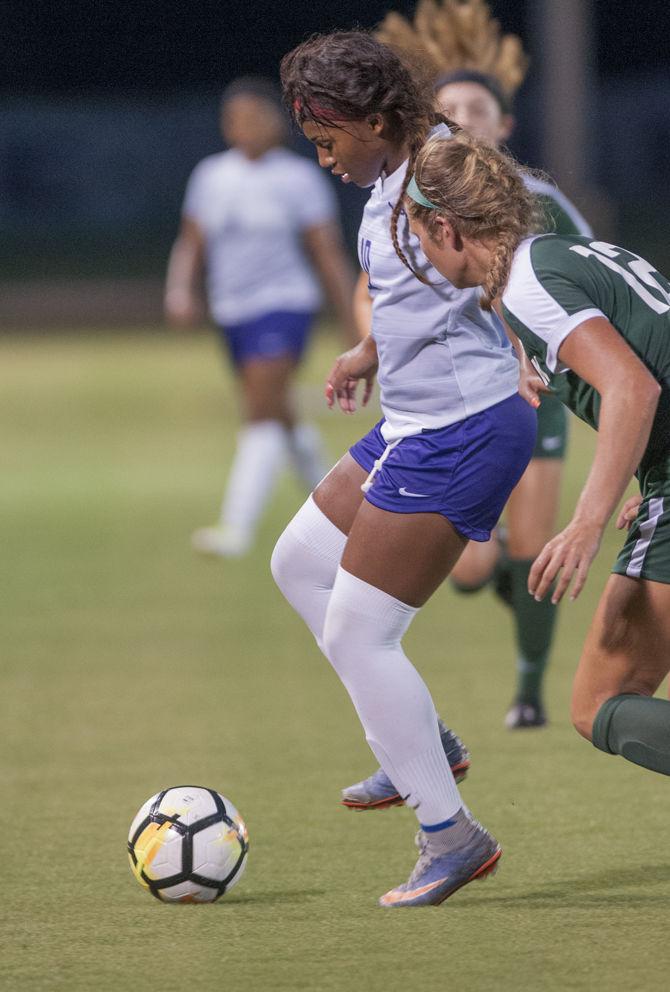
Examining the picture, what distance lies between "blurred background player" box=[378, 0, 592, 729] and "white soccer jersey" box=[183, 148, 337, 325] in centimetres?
426

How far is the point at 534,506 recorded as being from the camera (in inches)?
241

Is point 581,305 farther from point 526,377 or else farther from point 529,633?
point 529,633

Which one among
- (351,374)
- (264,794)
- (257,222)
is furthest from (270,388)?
(351,374)

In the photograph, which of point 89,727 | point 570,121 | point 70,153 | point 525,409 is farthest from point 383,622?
point 70,153

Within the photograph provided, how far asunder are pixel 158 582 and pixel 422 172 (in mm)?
5701

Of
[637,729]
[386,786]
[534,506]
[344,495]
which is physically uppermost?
[344,495]

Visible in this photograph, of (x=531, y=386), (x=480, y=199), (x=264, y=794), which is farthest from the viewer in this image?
(x=264, y=794)

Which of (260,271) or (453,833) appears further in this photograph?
(260,271)

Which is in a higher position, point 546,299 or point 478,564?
point 546,299

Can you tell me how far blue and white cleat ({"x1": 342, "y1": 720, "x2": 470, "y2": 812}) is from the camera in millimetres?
4605

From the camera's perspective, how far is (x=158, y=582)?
937 centimetres

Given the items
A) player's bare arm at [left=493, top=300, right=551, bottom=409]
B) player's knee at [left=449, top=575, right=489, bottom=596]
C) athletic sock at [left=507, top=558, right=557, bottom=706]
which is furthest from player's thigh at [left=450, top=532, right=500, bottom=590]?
player's bare arm at [left=493, top=300, right=551, bottom=409]

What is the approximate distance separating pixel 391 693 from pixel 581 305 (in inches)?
41.4

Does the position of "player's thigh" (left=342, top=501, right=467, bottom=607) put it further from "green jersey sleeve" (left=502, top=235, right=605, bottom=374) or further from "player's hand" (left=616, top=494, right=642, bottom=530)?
"green jersey sleeve" (left=502, top=235, right=605, bottom=374)
